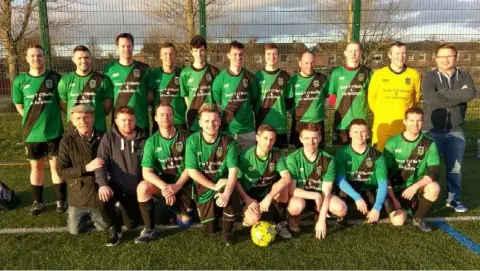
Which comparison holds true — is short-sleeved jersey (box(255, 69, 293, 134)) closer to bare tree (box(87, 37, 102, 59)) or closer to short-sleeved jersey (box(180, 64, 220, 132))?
short-sleeved jersey (box(180, 64, 220, 132))

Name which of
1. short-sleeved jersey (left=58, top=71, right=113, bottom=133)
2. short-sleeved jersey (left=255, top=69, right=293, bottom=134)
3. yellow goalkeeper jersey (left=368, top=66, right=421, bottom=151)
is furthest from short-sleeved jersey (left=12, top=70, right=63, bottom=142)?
yellow goalkeeper jersey (left=368, top=66, right=421, bottom=151)

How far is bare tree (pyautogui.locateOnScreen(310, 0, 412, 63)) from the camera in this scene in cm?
650

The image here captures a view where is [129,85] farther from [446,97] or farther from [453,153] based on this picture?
[453,153]

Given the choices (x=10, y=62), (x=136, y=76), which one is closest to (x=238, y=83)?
(x=136, y=76)

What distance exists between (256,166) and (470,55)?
5.14 metres

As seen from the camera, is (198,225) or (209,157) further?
(198,225)

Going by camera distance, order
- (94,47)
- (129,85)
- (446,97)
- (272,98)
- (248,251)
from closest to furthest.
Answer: (248,251) < (446,97) < (129,85) < (272,98) < (94,47)

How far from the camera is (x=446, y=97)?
461 cm

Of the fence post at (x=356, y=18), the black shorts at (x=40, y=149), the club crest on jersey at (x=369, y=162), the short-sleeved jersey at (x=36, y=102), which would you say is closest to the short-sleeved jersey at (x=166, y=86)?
the short-sleeved jersey at (x=36, y=102)

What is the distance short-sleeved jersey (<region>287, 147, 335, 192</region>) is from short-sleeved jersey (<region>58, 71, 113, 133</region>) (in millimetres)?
2385

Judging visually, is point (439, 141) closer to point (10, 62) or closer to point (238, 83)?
point (238, 83)

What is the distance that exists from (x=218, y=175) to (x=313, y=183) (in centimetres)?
102

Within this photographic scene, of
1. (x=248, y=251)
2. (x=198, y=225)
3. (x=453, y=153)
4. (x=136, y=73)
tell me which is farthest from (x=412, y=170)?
(x=136, y=73)

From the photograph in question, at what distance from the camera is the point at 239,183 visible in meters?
4.14
